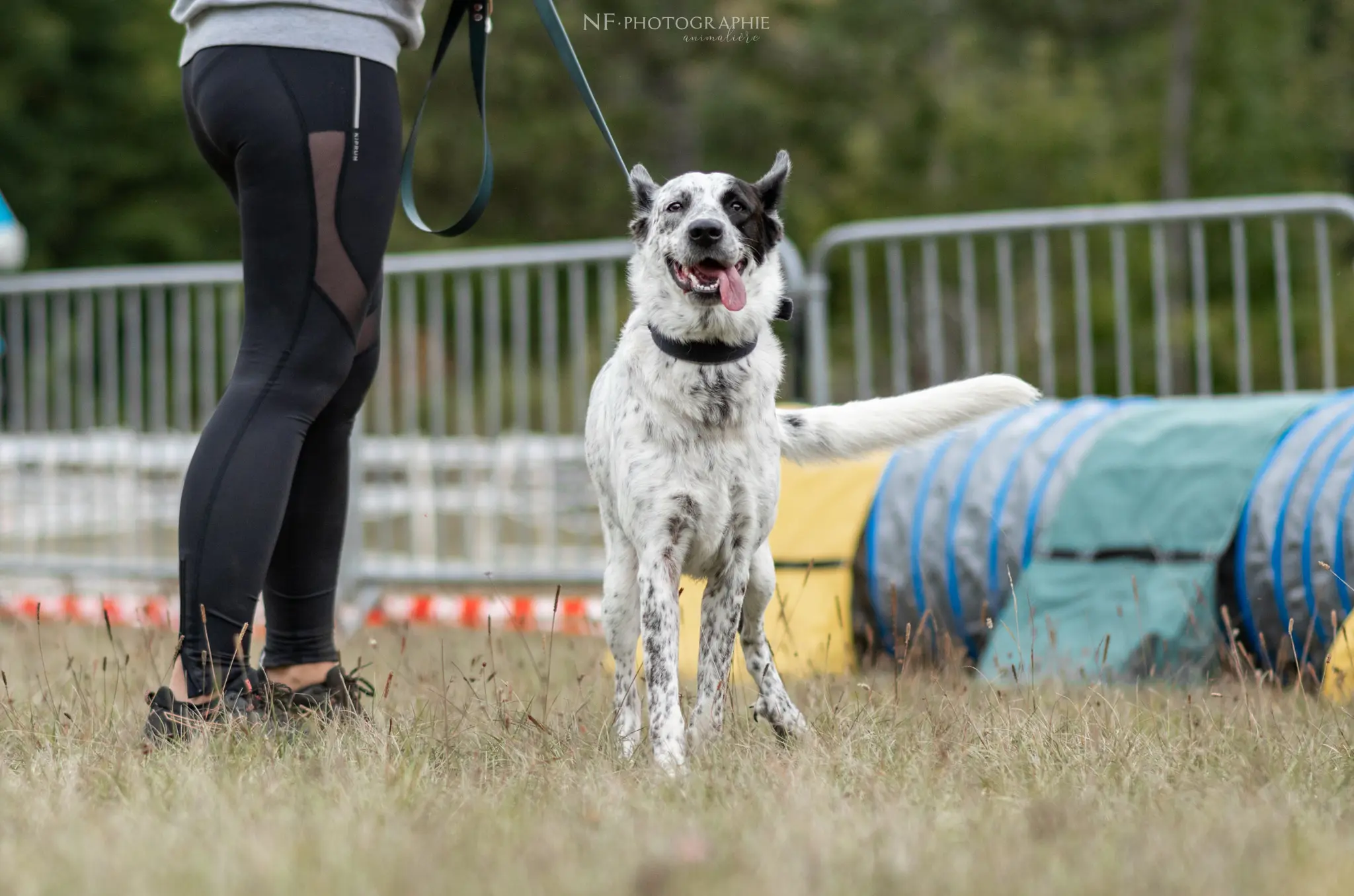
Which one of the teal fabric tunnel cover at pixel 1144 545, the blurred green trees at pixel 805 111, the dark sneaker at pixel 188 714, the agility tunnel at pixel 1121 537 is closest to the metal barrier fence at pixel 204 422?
the agility tunnel at pixel 1121 537

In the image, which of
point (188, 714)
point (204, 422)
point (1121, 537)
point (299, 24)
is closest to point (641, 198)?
point (299, 24)

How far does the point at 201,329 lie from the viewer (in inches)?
300

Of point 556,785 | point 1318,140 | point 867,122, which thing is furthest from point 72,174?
point 556,785

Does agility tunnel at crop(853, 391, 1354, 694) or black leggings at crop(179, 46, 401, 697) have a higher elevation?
black leggings at crop(179, 46, 401, 697)

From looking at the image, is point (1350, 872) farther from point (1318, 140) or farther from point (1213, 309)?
point (1318, 140)

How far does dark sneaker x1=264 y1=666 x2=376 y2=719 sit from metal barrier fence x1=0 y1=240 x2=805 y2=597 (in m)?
3.48

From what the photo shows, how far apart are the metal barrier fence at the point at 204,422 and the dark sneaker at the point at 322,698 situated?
Answer: 3.48 metres

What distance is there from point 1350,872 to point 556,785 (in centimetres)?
123

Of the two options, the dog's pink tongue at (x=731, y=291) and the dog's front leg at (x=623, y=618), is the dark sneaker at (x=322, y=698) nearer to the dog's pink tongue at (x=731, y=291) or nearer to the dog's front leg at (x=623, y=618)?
the dog's front leg at (x=623, y=618)

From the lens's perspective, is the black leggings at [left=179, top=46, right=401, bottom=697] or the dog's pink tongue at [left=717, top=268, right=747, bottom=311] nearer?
the black leggings at [left=179, top=46, right=401, bottom=697]

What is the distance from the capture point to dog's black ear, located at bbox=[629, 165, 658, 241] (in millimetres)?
3215

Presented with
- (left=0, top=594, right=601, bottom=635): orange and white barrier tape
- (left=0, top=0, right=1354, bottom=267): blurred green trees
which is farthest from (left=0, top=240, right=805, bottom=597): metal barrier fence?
(left=0, top=0, right=1354, bottom=267): blurred green trees

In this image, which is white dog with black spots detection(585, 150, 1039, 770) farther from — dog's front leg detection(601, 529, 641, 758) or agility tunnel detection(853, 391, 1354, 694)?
agility tunnel detection(853, 391, 1354, 694)

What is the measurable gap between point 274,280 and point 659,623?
102cm
